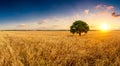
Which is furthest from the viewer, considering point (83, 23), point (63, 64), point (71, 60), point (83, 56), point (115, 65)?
point (83, 23)

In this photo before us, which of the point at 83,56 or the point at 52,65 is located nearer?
the point at 52,65

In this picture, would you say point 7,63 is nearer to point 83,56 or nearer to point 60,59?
point 60,59

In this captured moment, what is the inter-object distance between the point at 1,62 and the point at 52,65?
4.21 ft

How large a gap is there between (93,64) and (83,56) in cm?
72

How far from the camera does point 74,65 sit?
4117 millimetres

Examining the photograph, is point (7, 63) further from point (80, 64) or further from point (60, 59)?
point (80, 64)

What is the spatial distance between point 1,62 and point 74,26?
42.3 m

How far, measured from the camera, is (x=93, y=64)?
411 centimetres

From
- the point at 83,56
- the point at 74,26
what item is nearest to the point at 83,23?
the point at 74,26

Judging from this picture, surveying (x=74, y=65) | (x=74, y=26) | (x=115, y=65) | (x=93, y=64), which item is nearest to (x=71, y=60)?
(x=74, y=65)

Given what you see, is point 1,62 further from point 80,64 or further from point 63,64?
point 80,64

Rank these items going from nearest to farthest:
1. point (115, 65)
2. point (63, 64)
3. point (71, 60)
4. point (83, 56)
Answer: point (115, 65), point (63, 64), point (71, 60), point (83, 56)

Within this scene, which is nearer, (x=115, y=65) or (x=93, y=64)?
(x=115, y=65)

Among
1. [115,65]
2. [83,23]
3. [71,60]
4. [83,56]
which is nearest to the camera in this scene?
[115,65]
